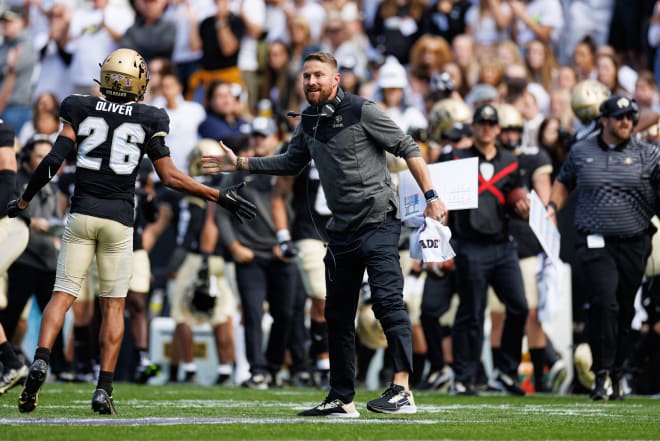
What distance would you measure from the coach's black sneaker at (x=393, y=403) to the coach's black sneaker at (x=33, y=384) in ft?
6.41

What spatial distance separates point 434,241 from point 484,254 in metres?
3.34

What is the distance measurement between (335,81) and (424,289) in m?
4.71

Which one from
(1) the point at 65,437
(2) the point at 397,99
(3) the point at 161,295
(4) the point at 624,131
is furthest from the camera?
(3) the point at 161,295

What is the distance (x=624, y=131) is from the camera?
35.5 ft

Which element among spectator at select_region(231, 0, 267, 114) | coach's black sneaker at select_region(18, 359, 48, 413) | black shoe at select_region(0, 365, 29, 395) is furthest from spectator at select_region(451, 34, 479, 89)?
coach's black sneaker at select_region(18, 359, 48, 413)

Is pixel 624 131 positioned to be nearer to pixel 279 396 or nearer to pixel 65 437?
pixel 279 396

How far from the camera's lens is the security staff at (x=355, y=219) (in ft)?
27.1

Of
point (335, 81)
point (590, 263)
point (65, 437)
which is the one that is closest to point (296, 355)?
point (590, 263)

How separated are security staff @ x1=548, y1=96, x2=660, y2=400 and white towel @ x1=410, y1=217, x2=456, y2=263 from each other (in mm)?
2783

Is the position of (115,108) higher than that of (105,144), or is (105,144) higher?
(115,108)

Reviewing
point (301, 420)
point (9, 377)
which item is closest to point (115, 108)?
point (301, 420)

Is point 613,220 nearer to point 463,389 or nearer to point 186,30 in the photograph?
point 463,389

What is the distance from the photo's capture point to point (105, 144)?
27.3ft

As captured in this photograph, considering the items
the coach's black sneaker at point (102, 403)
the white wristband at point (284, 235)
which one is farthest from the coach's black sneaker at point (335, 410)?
the white wristband at point (284, 235)
